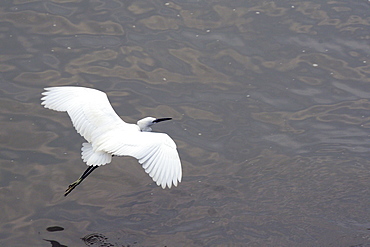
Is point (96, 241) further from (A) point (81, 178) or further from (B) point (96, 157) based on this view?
(B) point (96, 157)

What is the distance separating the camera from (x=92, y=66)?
8.27 m

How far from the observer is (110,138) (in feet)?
19.5

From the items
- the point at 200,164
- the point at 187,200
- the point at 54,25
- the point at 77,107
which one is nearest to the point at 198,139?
the point at 200,164

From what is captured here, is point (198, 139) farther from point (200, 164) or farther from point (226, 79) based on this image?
point (226, 79)

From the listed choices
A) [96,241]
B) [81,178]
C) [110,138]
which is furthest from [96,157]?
[96,241]

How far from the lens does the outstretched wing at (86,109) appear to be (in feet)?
20.3

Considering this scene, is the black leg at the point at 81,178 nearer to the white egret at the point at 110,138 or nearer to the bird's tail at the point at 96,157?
the white egret at the point at 110,138

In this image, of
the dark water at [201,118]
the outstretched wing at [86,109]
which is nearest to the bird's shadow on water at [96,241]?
the dark water at [201,118]

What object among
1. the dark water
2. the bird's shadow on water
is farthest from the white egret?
the dark water

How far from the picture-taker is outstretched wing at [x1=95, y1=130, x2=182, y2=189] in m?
5.38

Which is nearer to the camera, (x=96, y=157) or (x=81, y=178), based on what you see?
(x=96, y=157)

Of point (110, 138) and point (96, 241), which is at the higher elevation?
point (110, 138)

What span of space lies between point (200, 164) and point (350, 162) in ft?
6.41

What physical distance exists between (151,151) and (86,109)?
114cm
